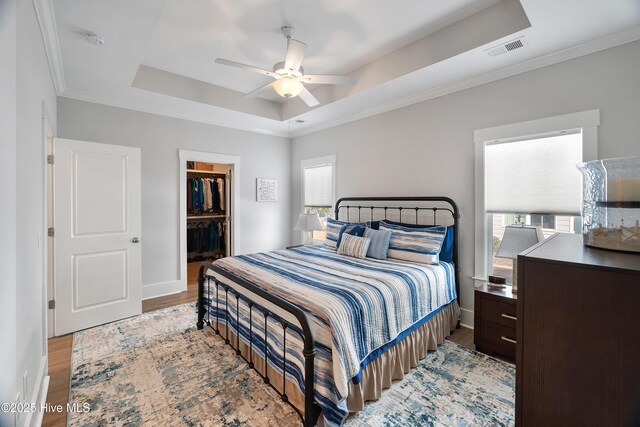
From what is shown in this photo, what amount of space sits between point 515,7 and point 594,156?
54.0 inches

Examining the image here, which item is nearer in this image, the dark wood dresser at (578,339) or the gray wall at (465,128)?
the dark wood dresser at (578,339)

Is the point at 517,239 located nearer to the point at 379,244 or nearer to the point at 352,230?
the point at 379,244

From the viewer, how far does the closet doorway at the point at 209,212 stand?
5051 mm

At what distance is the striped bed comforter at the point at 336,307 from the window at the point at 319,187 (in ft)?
6.54

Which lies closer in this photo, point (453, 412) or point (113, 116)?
point (453, 412)

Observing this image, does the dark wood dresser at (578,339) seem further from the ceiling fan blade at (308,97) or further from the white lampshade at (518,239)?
the ceiling fan blade at (308,97)

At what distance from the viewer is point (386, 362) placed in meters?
2.14

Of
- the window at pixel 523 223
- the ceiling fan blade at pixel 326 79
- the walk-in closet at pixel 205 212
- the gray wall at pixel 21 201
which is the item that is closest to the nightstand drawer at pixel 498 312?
the window at pixel 523 223

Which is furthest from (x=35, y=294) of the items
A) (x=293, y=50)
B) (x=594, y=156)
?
(x=594, y=156)

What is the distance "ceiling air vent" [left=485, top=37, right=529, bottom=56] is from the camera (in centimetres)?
244

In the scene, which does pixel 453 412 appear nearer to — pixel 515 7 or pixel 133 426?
pixel 133 426

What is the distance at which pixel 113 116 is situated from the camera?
12.6 ft

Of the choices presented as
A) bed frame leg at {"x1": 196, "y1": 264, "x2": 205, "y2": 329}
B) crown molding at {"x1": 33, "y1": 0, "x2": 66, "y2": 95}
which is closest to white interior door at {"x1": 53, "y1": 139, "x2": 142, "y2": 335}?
crown molding at {"x1": 33, "y1": 0, "x2": 66, "y2": 95}

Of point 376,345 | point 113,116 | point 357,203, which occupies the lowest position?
point 376,345
